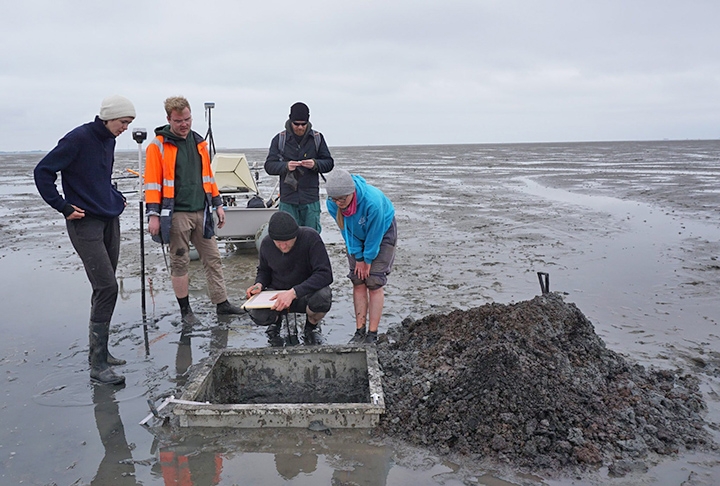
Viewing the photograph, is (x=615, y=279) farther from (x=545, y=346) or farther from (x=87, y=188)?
(x=87, y=188)

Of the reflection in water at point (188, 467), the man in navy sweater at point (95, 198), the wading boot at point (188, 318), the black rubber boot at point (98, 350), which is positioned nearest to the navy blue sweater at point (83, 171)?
the man in navy sweater at point (95, 198)

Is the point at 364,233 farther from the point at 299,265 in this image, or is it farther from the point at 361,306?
the point at 361,306

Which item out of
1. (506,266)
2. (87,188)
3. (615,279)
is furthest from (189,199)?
(615,279)

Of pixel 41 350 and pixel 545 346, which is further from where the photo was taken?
pixel 41 350

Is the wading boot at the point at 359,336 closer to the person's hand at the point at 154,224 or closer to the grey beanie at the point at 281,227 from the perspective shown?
the grey beanie at the point at 281,227

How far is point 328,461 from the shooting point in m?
3.38

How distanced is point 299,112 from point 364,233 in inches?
63.6

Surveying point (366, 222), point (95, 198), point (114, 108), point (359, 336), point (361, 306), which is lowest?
point (359, 336)

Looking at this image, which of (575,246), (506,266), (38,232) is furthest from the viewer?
(38,232)

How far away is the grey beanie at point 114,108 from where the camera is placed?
14.0 ft

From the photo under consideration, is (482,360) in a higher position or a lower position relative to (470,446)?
higher

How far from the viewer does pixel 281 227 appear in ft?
14.9

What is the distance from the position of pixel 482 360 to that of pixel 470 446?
2.03ft

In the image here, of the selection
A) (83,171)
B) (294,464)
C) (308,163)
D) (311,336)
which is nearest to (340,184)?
(308,163)
